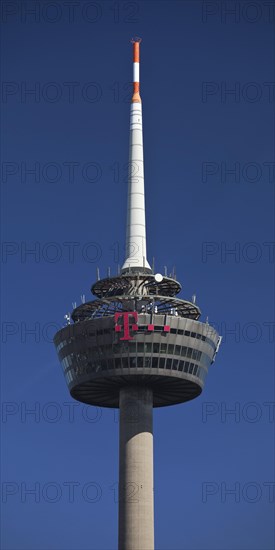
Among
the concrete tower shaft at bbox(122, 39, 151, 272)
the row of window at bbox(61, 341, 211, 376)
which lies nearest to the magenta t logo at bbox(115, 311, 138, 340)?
the row of window at bbox(61, 341, 211, 376)

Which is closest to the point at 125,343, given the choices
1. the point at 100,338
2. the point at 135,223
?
the point at 100,338

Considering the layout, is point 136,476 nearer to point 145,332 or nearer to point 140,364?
point 140,364

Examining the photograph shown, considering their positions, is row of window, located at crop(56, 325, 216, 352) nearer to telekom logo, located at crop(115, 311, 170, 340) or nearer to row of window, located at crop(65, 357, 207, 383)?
telekom logo, located at crop(115, 311, 170, 340)

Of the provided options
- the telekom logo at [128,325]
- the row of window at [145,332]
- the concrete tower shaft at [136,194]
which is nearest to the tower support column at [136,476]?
the telekom logo at [128,325]

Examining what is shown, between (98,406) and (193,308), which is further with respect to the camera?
(98,406)

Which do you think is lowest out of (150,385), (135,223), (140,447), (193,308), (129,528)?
(129,528)

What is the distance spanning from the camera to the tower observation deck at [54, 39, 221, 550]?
515 ft

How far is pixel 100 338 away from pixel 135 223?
82.5ft

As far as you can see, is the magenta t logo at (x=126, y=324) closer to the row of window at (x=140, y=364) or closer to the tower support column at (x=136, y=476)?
the row of window at (x=140, y=364)

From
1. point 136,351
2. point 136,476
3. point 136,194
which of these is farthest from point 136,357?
point 136,194

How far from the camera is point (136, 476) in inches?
6171

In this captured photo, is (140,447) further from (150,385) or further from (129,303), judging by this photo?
(129,303)

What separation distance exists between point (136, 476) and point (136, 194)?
4957cm

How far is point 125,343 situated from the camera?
162m
